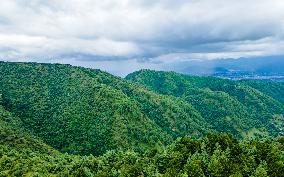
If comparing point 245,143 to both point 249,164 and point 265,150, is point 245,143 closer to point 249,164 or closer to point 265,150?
point 265,150

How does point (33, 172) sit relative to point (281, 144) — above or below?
below

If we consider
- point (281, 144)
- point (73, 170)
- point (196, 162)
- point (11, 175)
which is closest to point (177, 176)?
point (196, 162)

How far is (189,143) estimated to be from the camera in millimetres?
143000

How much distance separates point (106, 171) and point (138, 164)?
10.2m

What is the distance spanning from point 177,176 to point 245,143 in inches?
1852

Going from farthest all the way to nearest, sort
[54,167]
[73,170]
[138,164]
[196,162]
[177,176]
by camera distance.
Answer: [54,167]
[73,170]
[138,164]
[196,162]
[177,176]

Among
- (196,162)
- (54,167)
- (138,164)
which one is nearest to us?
(196,162)

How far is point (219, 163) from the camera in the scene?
116062 mm

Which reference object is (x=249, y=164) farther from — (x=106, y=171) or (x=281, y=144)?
(x=106, y=171)

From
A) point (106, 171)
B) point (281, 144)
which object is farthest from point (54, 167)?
point (281, 144)

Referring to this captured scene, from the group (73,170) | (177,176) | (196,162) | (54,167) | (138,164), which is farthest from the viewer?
(54,167)

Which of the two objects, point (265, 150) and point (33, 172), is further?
point (33, 172)

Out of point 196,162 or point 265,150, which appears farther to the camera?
point 265,150

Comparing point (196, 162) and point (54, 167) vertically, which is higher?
point (196, 162)
